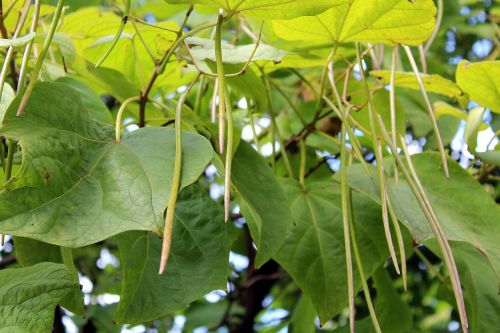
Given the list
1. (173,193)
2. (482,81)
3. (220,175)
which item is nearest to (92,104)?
(220,175)

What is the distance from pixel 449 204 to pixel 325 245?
0.11m

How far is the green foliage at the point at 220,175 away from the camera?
1.28 feet

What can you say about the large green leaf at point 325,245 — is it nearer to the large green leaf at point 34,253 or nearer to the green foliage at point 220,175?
the green foliage at point 220,175

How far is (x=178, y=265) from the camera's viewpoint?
1.56ft

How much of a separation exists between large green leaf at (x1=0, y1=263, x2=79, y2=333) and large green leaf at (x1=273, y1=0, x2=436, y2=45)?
27cm

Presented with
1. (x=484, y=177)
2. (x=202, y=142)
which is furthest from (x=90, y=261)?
(x=202, y=142)

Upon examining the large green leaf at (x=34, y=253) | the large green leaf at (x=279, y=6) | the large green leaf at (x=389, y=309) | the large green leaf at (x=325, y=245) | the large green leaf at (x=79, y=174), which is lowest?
the large green leaf at (x=389, y=309)

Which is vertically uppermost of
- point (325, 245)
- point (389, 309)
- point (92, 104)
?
point (92, 104)

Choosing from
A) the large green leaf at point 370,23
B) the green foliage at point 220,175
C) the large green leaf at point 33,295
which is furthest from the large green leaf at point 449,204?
the large green leaf at point 33,295

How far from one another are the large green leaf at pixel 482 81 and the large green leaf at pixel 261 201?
0.70 feet

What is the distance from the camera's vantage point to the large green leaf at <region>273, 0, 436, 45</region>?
1.72 feet

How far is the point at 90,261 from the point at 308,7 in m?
0.84

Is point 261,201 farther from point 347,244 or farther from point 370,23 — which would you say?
point 370,23

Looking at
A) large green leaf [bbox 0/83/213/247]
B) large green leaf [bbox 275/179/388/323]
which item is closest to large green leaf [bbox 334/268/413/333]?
large green leaf [bbox 275/179/388/323]
